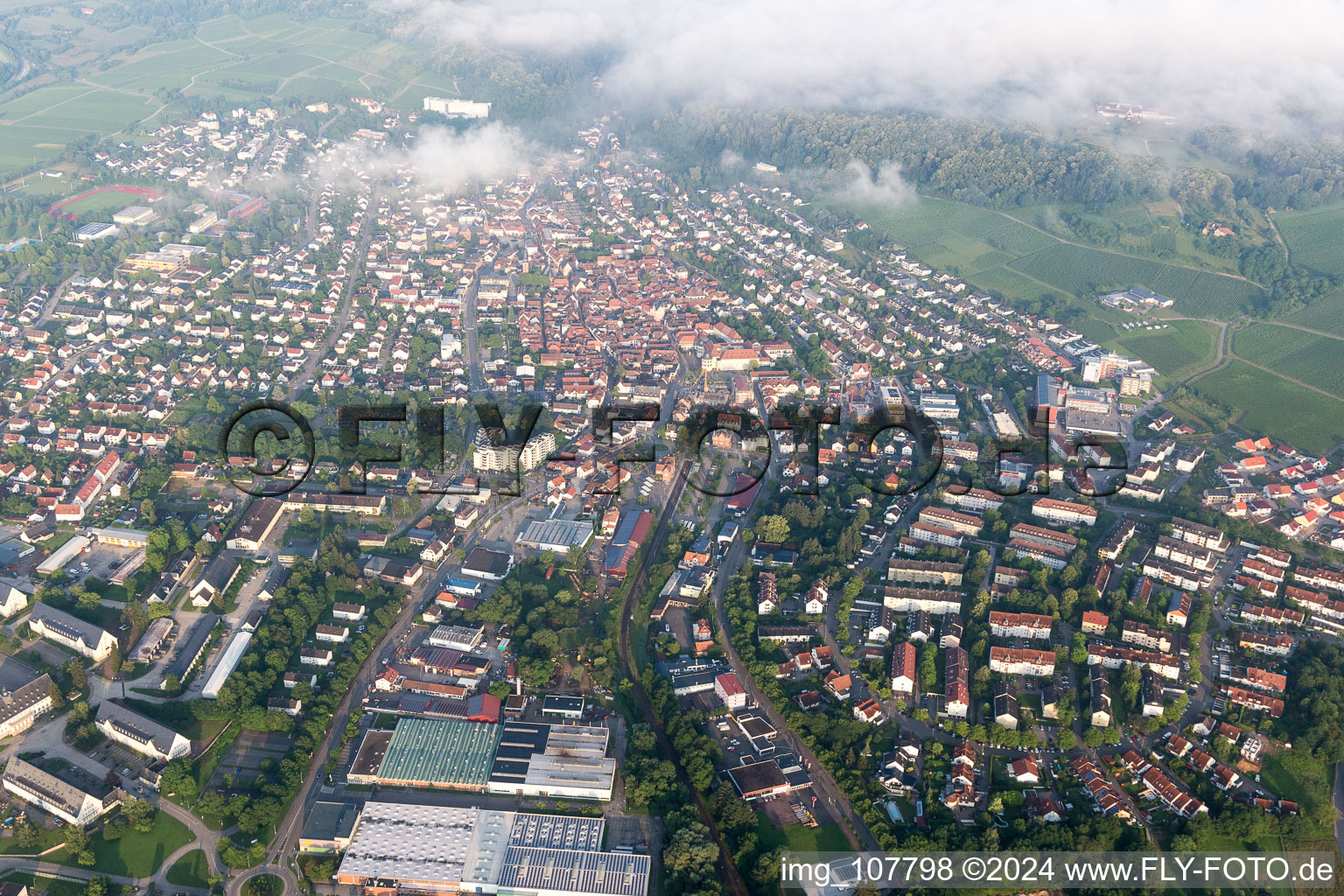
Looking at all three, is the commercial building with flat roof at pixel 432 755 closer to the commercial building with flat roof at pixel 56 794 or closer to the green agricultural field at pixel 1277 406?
the commercial building with flat roof at pixel 56 794

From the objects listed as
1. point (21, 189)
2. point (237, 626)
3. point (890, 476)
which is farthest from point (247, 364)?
point (21, 189)

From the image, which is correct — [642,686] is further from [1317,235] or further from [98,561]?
[1317,235]

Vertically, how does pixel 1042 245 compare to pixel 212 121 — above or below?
Answer: below

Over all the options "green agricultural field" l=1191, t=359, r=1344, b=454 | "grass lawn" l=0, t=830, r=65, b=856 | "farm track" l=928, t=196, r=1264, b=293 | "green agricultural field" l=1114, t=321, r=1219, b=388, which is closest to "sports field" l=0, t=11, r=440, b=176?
"farm track" l=928, t=196, r=1264, b=293

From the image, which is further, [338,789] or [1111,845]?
[338,789]

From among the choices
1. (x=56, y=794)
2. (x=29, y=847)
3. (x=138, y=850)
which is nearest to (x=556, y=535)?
(x=138, y=850)

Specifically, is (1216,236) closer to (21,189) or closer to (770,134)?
(770,134)

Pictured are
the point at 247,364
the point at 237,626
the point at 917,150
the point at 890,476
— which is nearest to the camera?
the point at 237,626
